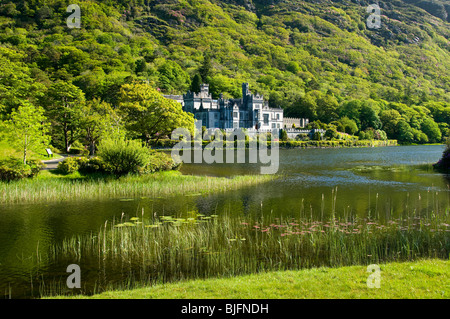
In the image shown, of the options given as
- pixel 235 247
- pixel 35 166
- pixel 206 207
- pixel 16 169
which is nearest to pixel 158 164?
pixel 35 166

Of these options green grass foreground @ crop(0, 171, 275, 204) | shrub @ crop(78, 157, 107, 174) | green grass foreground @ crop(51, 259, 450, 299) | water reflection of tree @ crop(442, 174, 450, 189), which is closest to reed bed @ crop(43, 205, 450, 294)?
green grass foreground @ crop(51, 259, 450, 299)

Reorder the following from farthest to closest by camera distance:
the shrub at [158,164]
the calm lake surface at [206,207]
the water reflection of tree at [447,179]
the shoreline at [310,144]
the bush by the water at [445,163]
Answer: the shoreline at [310,144] < the bush by the water at [445,163] < the shrub at [158,164] < the water reflection of tree at [447,179] < the calm lake surface at [206,207]

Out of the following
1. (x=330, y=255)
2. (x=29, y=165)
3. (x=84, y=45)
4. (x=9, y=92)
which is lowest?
(x=330, y=255)

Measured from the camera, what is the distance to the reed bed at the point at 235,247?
10812mm

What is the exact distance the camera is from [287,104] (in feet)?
438

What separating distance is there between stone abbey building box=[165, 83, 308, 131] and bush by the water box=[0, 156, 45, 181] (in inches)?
3005

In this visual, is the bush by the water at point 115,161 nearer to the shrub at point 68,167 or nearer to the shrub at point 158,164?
the shrub at point 68,167

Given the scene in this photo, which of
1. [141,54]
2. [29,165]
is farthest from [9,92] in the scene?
[141,54]

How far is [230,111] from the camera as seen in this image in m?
102

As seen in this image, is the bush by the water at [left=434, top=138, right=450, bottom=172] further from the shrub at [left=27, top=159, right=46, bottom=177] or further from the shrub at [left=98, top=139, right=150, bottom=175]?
the shrub at [left=27, top=159, right=46, bottom=177]

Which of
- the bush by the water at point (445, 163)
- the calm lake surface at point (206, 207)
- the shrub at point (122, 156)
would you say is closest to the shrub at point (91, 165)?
the shrub at point (122, 156)

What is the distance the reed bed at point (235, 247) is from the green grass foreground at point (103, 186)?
285 inches
